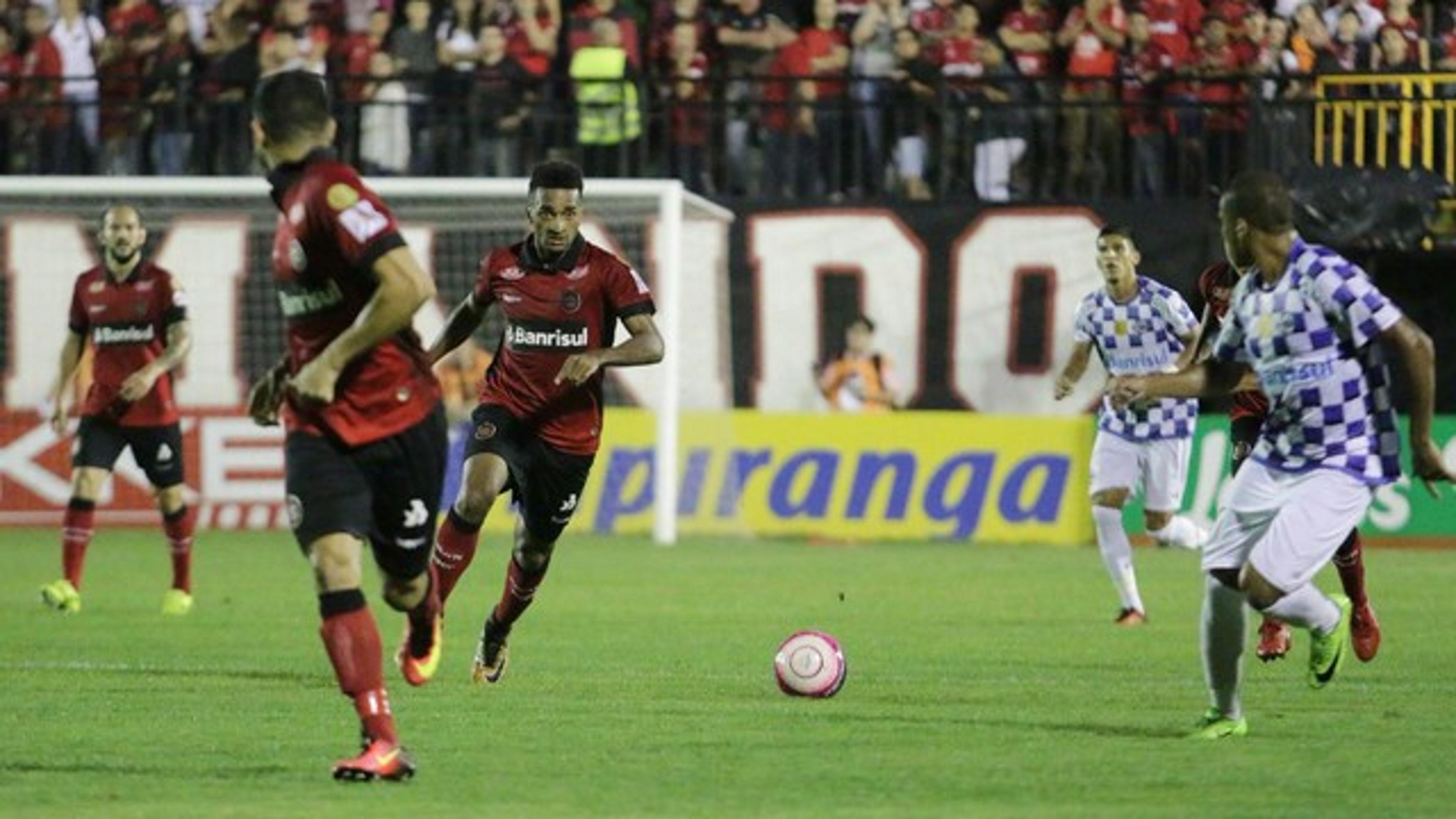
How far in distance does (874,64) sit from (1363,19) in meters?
4.22

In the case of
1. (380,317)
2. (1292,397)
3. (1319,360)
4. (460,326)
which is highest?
(380,317)

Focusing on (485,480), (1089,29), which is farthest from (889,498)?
(485,480)

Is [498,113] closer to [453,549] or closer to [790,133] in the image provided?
[790,133]

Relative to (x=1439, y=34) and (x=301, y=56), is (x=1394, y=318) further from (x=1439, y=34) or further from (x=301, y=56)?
(x=301, y=56)

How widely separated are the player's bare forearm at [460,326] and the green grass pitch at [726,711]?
151 centimetres

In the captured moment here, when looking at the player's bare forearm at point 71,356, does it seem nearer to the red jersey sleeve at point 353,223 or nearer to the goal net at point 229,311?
the goal net at point 229,311

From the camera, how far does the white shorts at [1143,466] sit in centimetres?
1741

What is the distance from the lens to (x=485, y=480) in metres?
12.8

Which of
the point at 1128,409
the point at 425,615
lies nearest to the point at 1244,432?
the point at 1128,409

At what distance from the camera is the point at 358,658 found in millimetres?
9242

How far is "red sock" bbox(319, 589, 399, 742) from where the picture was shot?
9.23m

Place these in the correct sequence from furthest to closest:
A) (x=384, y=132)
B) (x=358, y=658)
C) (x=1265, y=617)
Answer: (x=384, y=132) < (x=1265, y=617) < (x=358, y=658)

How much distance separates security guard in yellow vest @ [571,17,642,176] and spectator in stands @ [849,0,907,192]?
6.44ft

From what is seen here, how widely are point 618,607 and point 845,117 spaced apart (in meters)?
8.72
